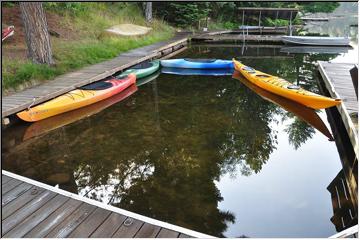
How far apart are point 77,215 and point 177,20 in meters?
25.2

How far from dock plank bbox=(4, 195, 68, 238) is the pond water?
1.09 metres

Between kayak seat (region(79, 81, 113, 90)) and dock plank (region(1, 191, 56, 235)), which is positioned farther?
kayak seat (region(79, 81, 113, 90))

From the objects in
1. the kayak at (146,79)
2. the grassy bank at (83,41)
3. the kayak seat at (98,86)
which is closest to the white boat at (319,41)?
the grassy bank at (83,41)

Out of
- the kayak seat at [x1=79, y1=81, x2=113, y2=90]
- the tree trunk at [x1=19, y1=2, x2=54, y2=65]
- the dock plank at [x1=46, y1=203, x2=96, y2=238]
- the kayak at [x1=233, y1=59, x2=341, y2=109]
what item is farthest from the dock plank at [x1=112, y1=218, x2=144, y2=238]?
the tree trunk at [x1=19, y1=2, x2=54, y2=65]

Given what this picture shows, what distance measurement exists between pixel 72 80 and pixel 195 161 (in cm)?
592

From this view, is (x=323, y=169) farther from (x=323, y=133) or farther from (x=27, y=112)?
(x=27, y=112)

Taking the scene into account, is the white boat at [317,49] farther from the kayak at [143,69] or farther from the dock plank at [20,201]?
the dock plank at [20,201]

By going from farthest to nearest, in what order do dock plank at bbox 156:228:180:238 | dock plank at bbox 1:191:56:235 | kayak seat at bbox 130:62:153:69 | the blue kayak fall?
the blue kayak → kayak seat at bbox 130:62:153:69 → dock plank at bbox 1:191:56:235 → dock plank at bbox 156:228:180:238

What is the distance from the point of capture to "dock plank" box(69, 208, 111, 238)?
370 cm

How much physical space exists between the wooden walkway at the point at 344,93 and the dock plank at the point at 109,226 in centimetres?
432

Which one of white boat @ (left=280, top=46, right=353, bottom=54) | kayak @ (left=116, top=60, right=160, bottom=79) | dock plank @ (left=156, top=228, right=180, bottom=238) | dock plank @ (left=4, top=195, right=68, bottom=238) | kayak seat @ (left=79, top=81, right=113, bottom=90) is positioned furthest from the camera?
white boat @ (left=280, top=46, right=353, bottom=54)

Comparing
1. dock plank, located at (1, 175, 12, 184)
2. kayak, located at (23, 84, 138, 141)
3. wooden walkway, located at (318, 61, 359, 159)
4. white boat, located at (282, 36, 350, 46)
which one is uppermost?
white boat, located at (282, 36, 350, 46)

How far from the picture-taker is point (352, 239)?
3.34 meters

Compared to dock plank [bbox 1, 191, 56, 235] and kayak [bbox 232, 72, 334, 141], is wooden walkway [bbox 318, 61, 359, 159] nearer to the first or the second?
kayak [bbox 232, 72, 334, 141]
